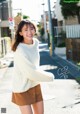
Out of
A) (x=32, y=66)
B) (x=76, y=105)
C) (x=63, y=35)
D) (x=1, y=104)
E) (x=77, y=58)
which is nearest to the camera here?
(x=32, y=66)

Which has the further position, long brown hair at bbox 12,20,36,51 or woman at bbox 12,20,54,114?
long brown hair at bbox 12,20,36,51

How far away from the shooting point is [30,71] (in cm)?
449

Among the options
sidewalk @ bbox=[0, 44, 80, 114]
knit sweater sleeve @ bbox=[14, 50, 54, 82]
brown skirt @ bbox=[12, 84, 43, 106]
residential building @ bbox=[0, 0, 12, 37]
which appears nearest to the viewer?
knit sweater sleeve @ bbox=[14, 50, 54, 82]

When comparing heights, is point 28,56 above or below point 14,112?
above

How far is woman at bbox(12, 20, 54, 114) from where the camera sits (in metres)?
4.50

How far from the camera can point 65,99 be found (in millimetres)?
10242

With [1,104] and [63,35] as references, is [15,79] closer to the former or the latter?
[1,104]

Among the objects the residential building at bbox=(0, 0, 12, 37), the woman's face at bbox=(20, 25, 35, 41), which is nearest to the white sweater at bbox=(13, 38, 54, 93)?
the woman's face at bbox=(20, 25, 35, 41)

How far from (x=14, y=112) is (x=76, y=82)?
18.7ft

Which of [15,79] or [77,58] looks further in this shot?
[77,58]

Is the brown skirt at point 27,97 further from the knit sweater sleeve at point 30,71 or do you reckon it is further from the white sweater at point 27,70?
the knit sweater sleeve at point 30,71

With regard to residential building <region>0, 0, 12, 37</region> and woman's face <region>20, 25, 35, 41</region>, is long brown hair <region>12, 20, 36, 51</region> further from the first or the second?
residential building <region>0, 0, 12, 37</region>

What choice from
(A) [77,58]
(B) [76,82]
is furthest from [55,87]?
(A) [77,58]

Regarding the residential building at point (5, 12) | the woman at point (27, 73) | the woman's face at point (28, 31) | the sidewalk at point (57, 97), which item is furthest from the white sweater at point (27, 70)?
the residential building at point (5, 12)
